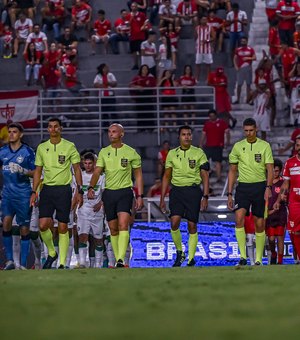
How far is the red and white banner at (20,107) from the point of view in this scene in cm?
3177

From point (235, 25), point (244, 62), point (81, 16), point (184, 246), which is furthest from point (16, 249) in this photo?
point (81, 16)

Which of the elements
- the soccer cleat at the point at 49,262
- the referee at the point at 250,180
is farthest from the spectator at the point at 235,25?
the soccer cleat at the point at 49,262

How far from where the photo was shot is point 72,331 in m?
9.20

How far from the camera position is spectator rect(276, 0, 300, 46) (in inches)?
1357

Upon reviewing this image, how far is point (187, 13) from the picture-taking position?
1410 inches

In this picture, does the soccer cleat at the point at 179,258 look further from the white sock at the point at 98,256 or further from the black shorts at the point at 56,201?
the black shorts at the point at 56,201

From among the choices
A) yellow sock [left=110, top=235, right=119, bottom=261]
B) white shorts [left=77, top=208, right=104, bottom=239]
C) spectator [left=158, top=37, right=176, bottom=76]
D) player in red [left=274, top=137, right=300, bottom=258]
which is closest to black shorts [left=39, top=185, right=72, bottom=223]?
yellow sock [left=110, top=235, right=119, bottom=261]

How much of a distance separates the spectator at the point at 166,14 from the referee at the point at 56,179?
A: 1563cm

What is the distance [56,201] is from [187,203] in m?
2.21

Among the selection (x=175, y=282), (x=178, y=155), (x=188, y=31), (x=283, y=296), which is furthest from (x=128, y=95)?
(x=283, y=296)

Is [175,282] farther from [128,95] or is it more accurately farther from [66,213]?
[128,95]

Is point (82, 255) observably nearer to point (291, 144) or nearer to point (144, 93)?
point (291, 144)

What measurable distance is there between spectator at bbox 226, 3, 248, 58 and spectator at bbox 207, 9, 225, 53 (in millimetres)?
218

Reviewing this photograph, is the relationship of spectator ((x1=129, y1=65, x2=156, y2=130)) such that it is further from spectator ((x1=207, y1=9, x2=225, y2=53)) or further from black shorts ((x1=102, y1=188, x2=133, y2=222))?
black shorts ((x1=102, y1=188, x2=133, y2=222))
